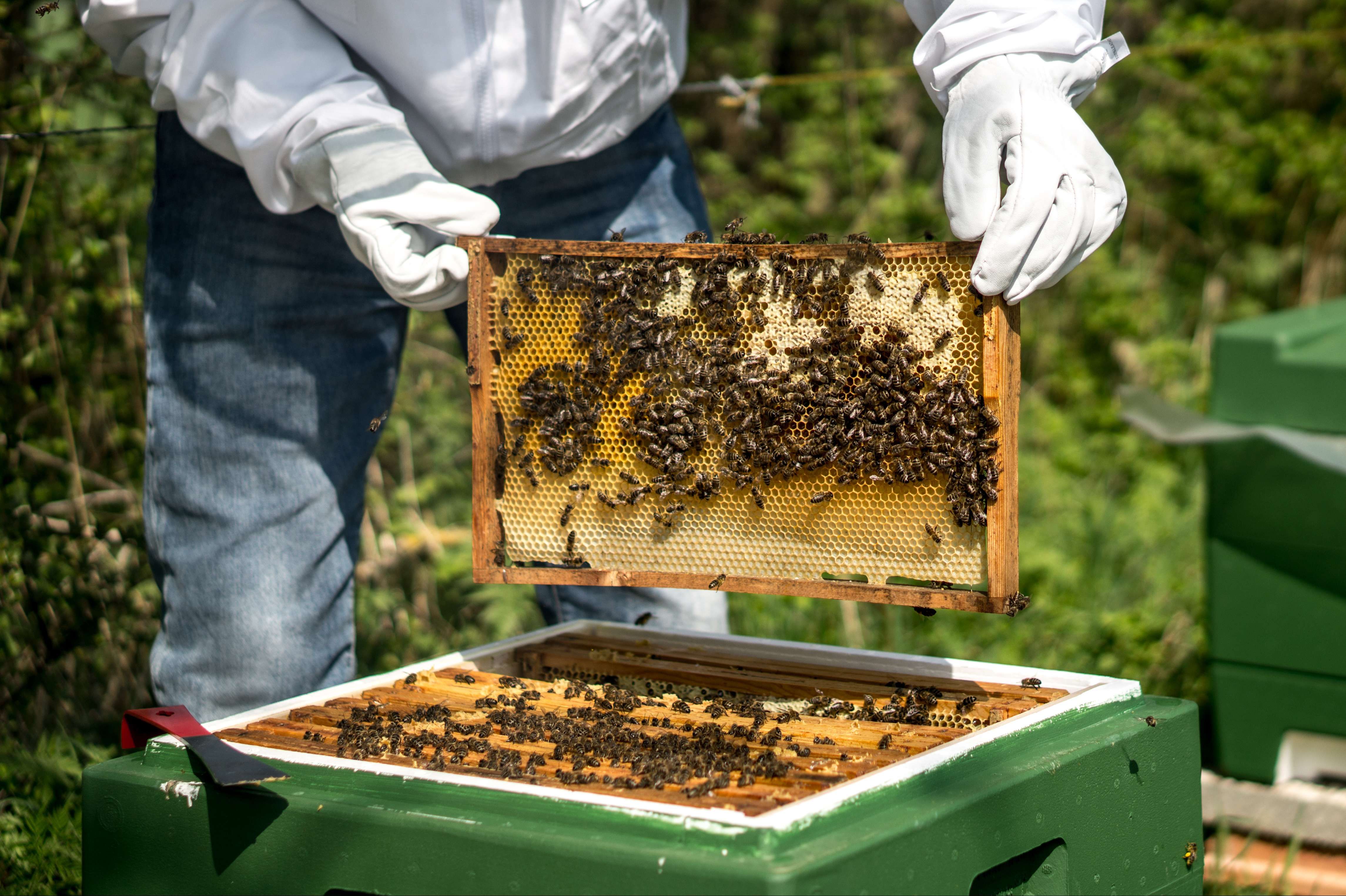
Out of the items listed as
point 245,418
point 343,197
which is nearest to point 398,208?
point 343,197

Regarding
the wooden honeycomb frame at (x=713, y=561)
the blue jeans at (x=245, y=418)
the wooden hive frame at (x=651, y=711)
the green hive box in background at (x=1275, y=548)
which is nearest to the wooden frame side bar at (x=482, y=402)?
the wooden honeycomb frame at (x=713, y=561)

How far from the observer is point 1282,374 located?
12.6ft

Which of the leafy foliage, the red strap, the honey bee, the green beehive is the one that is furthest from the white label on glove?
the red strap

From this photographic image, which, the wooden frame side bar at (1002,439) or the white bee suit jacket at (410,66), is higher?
the white bee suit jacket at (410,66)

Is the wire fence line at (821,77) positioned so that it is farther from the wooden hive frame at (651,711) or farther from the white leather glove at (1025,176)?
the wooden hive frame at (651,711)

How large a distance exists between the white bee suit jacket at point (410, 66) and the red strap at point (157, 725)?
1134 mm

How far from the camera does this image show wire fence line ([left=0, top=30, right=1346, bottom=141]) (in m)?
3.62

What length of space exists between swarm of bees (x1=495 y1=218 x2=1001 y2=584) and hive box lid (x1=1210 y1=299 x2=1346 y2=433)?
6.43 feet

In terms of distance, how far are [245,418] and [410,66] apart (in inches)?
35.6

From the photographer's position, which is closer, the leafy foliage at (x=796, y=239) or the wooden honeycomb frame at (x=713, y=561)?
the wooden honeycomb frame at (x=713, y=561)

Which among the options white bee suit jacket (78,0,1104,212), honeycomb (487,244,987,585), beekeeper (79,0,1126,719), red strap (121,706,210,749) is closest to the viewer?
red strap (121,706,210,749)

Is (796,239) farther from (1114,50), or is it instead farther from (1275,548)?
(1114,50)

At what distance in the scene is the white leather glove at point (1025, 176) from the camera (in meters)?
2.23

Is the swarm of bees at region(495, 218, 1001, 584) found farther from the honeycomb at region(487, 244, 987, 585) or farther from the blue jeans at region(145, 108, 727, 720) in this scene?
the blue jeans at region(145, 108, 727, 720)
